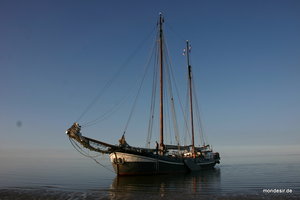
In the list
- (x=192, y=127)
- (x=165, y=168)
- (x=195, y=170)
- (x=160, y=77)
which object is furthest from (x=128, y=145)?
(x=192, y=127)

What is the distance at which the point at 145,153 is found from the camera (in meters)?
36.9

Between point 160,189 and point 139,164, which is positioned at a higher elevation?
point 139,164

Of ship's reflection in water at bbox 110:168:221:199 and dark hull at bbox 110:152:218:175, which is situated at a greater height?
dark hull at bbox 110:152:218:175

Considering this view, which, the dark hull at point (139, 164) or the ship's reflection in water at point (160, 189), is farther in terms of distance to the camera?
the dark hull at point (139, 164)

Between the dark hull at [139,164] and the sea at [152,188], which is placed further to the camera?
the dark hull at [139,164]

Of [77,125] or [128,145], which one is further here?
[128,145]

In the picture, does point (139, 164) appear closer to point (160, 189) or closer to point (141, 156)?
point (141, 156)

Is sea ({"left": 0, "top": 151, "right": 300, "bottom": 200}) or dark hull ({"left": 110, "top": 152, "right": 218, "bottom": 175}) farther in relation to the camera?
dark hull ({"left": 110, "top": 152, "right": 218, "bottom": 175})

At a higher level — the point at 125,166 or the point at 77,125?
the point at 77,125

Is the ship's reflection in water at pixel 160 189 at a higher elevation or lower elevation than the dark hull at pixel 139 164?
lower

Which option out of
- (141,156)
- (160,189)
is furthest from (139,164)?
(160,189)

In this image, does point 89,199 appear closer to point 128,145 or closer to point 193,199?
point 193,199

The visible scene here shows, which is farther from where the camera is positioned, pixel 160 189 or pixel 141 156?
pixel 141 156

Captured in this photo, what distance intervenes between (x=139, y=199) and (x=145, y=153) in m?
17.5
